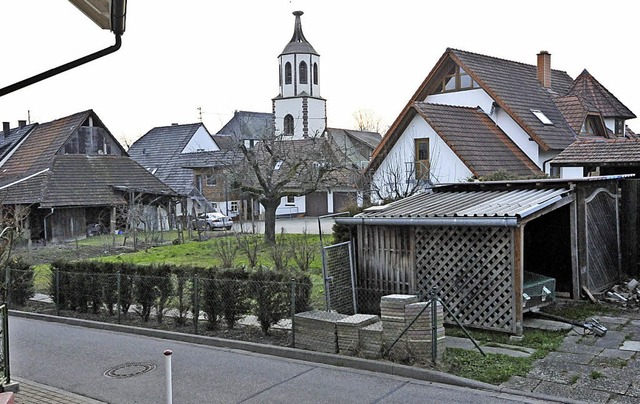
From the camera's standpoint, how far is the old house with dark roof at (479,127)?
26031mm

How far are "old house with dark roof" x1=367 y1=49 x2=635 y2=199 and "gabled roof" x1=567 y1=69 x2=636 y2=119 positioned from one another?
598 millimetres

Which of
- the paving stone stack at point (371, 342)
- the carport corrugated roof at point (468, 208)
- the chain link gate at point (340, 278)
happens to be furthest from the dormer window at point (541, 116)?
the paving stone stack at point (371, 342)

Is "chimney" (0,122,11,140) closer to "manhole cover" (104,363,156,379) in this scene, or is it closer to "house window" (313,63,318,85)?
"house window" (313,63,318,85)

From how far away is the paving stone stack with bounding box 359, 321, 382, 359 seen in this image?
9.45 m

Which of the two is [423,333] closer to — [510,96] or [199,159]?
[510,96]

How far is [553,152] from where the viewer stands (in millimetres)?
26953

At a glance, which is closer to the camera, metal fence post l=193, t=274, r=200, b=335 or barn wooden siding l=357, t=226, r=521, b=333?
barn wooden siding l=357, t=226, r=521, b=333

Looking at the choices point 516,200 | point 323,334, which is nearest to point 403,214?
point 516,200

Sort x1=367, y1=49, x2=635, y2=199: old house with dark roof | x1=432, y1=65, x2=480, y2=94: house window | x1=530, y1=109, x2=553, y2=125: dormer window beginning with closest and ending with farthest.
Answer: x1=367, y1=49, x2=635, y2=199: old house with dark roof, x1=530, y1=109, x2=553, y2=125: dormer window, x1=432, y1=65, x2=480, y2=94: house window

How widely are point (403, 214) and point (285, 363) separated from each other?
12.3 feet

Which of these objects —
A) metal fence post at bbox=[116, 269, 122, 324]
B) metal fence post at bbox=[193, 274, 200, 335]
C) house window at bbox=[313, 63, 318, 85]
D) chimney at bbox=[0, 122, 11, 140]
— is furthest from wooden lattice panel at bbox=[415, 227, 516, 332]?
house window at bbox=[313, 63, 318, 85]

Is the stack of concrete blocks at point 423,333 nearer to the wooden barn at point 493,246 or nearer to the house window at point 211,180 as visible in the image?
A: the wooden barn at point 493,246

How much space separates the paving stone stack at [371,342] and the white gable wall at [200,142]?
4394 centimetres

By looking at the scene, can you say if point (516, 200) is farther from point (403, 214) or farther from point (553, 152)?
point (553, 152)
